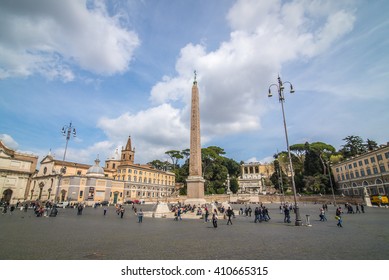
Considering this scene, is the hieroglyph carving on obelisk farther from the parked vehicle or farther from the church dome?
the church dome

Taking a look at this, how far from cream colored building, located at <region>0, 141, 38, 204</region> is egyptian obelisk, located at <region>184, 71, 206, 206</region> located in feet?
143

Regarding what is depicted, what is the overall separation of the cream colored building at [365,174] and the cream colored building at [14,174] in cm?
6807

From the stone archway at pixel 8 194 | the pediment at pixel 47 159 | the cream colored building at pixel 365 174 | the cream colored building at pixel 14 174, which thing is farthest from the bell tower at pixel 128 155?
the cream colored building at pixel 365 174

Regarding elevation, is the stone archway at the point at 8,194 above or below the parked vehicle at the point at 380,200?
above

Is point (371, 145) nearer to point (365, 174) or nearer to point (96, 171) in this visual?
point (365, 174)

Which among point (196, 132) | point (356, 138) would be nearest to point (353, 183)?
point (356, 138)

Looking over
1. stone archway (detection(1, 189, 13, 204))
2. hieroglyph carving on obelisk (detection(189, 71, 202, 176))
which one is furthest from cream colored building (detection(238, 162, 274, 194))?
stone archway (detection(1, 189, 13, 204))

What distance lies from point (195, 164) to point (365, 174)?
133ft

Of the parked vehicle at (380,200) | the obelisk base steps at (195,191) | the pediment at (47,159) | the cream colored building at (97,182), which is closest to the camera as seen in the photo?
the obelisk base steps at (195,191)

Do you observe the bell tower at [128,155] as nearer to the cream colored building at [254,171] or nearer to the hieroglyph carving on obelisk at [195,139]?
the cream colored building at [254,171]

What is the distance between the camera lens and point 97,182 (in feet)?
157

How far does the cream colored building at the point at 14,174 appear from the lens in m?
45.4

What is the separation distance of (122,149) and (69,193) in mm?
26651

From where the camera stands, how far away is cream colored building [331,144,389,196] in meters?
39.3
